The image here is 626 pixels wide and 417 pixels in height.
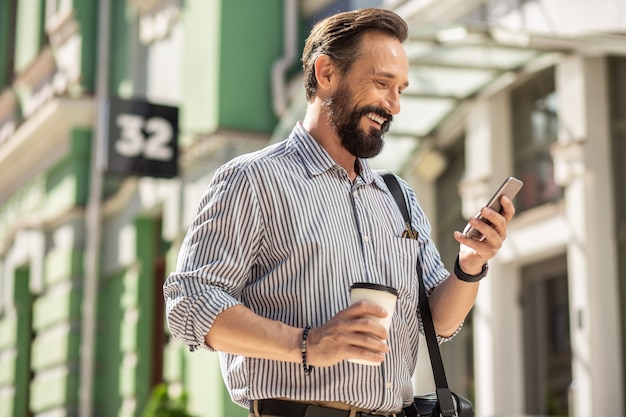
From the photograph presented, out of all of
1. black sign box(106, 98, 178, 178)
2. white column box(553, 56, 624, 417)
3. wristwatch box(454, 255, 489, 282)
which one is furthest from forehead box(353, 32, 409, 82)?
black sign box(106, 98, 178, 178)

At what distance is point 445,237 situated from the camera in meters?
10.8

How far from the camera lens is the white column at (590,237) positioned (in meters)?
8.26

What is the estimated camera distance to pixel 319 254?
281 centimetres

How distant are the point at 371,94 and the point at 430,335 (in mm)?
632

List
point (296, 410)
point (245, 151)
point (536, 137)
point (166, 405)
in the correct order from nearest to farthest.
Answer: point (296, 410)
point (536, 137)
point (166, 405)
point (245, 151)

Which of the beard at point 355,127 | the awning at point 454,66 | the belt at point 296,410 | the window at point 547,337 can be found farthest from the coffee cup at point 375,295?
the window at point 547,337

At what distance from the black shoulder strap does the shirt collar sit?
6 centimetres

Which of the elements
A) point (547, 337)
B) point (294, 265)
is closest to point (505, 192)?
point (294, 265)

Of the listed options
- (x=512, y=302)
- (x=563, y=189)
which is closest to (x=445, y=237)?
(x=512, y=302)

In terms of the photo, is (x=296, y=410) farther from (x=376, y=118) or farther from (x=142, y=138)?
(x=142, y=138)

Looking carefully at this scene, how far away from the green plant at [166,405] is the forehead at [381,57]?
8.66m

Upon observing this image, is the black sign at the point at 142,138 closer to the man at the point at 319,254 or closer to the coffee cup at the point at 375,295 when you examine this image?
the man at the point at 319,254

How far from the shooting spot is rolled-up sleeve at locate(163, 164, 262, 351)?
2.63 metres

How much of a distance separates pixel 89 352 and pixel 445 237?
17.0 ft
